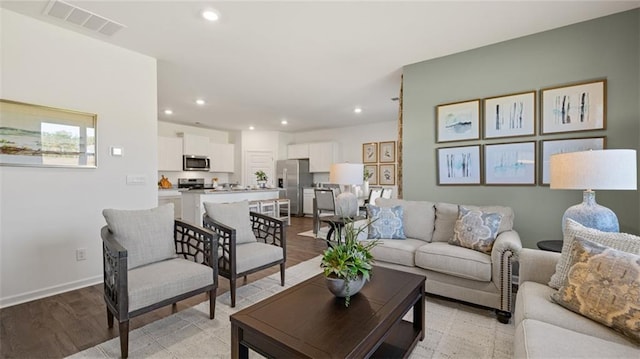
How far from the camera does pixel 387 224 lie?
303 centimetres

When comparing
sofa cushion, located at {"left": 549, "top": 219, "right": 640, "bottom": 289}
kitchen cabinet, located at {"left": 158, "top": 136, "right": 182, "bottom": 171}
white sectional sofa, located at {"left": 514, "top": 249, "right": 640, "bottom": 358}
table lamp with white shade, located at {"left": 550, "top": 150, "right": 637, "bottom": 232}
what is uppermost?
kitchen cabinet, located at {"left": 158, "top": 136, "right": 182, "bottom": 171}

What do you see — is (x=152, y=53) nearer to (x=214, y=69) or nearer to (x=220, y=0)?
(x=214, y=69)

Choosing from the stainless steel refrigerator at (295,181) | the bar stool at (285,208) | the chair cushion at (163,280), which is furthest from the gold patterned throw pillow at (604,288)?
the stainless steel refrigerator at (295,181)

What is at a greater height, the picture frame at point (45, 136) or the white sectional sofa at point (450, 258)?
the picture frame at point (45, 136)

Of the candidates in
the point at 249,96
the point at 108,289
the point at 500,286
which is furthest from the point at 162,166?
the point at 500,286

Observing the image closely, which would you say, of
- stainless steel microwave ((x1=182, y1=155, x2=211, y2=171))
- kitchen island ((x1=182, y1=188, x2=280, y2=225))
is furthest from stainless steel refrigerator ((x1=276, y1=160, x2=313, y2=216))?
kitchen island ((x1=182, y1=188, x2=280, y2=225))

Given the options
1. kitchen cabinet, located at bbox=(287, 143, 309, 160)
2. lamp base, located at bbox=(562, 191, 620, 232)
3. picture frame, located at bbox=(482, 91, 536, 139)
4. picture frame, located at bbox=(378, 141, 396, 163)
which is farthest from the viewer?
kitchen cabinet, located at bbox=(287, 143, 309, 160)

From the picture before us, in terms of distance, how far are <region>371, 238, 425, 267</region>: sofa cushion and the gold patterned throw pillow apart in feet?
3.98

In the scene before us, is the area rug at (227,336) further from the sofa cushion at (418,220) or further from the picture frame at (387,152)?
the picture frame at (387,152)

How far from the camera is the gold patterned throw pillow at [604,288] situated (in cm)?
123

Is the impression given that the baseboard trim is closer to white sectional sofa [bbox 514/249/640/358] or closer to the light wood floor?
the light wood floor

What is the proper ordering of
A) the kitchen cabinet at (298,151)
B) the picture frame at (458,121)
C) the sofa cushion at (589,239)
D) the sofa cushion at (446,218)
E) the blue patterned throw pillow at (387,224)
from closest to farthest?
the sofa cushion at (589,239) → the sofa cushion at (446,218) → the blue patterned throw pillow at (387,224) → the picture frame at (458,121) → the kitchen cabinet at (298,151)

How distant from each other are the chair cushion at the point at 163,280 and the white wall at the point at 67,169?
136cm

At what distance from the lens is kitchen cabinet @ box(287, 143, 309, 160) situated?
819 centimetres
